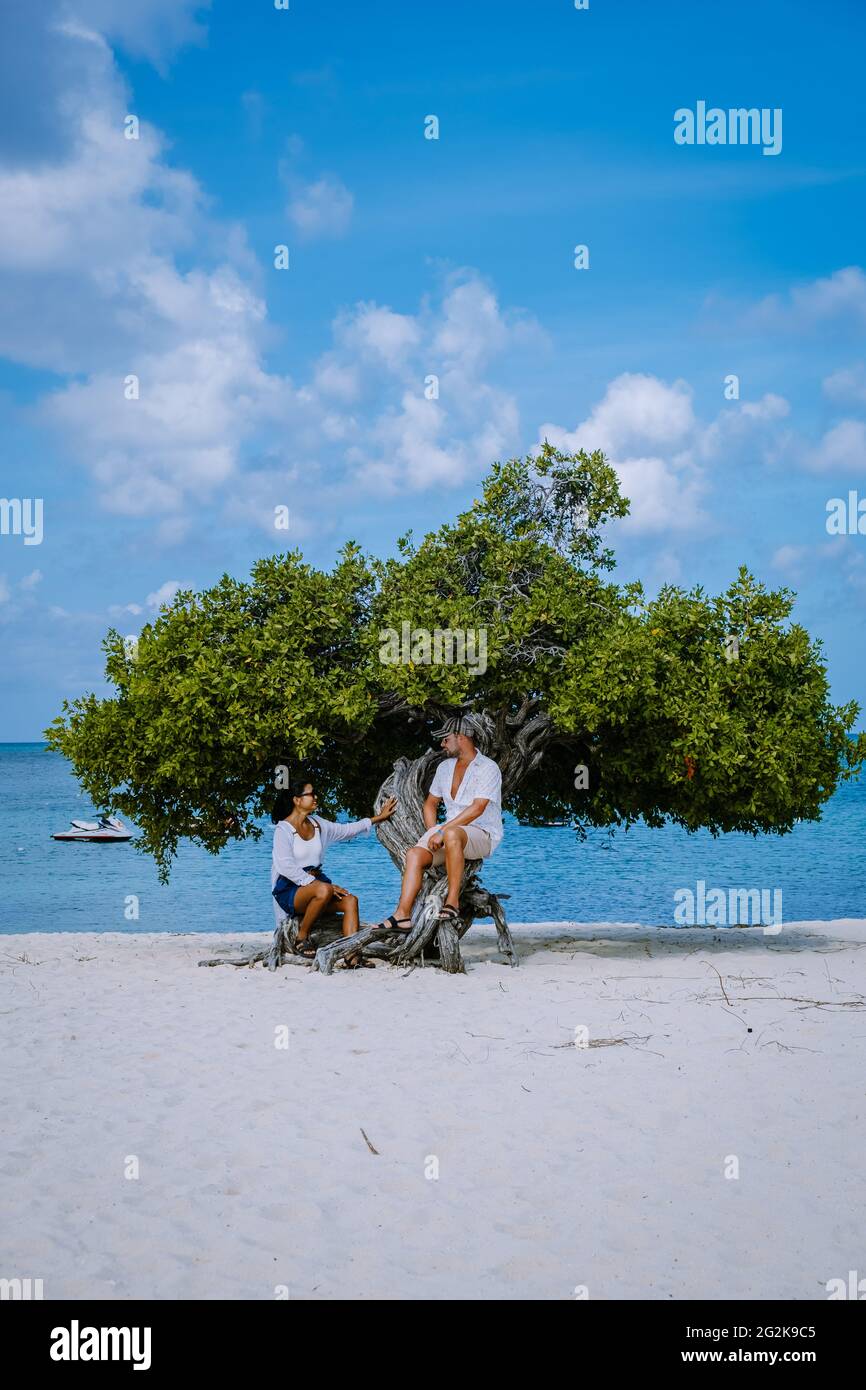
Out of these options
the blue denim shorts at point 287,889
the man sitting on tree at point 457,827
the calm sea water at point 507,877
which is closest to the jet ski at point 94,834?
the calm sea water at point 507,877

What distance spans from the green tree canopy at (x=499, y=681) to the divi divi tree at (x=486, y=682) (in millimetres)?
26

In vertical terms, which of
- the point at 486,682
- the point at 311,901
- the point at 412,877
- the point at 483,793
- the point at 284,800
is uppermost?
the point at 486,682

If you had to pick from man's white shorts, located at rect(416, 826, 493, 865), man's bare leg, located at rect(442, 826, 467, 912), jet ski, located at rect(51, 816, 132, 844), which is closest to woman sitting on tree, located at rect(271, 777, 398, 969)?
man's white shorts, located at rect(416, 826, 493, 865)

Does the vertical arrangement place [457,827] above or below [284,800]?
below

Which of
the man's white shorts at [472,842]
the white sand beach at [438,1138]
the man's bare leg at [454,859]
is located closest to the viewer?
the white sand beach at [438,1138]

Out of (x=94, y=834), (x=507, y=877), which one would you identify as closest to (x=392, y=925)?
(x=507, y=877)

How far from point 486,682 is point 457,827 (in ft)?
5.30

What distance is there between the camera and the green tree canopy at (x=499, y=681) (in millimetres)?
12133

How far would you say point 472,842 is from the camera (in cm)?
1205

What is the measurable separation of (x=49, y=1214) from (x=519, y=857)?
42.9 meters

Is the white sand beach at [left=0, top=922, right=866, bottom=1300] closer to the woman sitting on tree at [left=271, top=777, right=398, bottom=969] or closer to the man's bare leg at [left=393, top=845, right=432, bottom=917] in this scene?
the man's bare leg at [left=393, top=845, right=432, bottom=917]

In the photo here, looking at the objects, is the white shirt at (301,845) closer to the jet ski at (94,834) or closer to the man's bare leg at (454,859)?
the man's bare leg at (454,859)

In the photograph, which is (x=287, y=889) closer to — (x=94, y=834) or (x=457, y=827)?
(x=457, y=827)

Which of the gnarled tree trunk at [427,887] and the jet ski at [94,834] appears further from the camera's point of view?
the jet ski at [94,834]
